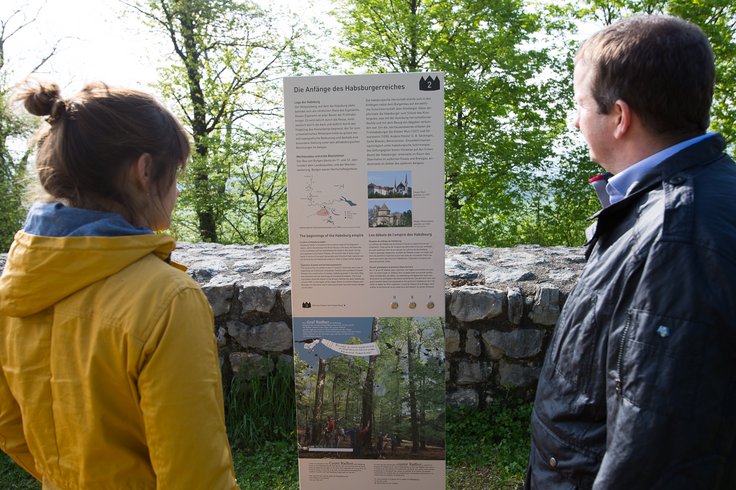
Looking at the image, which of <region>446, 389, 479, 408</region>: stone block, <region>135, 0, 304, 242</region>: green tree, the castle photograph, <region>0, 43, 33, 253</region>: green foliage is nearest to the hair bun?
the castle photograph

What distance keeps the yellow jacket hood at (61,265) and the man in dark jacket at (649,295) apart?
107cm

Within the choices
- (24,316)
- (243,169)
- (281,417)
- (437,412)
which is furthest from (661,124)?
(243,169)

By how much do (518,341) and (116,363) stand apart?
10.2 ft

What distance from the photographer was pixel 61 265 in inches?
48.4

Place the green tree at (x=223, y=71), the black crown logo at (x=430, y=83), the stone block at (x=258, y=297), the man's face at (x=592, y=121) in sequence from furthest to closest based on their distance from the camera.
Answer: the green tree at (x=223, y=71) → the stone block at (x=258, y=297) → the black crown logo at (x=430, y=83) → the man's face at (x=592, y=121)

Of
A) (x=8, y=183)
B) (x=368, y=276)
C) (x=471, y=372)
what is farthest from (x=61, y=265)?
(x=8, y=183)

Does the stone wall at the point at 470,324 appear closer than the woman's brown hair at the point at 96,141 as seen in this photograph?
No

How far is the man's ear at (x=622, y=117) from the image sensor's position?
140cm

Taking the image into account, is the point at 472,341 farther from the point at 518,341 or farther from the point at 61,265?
the point at 61,265

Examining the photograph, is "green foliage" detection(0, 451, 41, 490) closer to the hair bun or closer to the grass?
the grass

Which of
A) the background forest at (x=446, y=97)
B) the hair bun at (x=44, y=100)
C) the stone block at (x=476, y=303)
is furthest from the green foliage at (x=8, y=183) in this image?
the hair bun at (x=44, y=100)

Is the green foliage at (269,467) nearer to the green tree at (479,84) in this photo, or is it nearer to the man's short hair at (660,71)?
the man's short hair at (660,71)

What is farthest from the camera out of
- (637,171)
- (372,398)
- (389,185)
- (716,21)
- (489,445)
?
(716,21)

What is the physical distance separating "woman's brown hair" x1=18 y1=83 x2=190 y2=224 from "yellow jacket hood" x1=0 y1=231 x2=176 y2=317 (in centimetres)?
11
